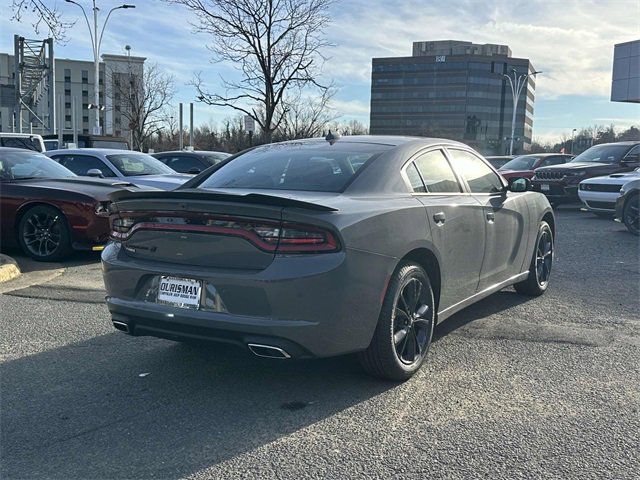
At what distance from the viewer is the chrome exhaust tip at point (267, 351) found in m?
3.20

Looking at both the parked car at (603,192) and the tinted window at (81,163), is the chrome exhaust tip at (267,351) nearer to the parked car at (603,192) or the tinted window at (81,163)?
the tinted window at (81,163)

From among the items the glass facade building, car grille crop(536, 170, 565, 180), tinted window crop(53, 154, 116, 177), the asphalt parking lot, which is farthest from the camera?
Answer: the glass facade building

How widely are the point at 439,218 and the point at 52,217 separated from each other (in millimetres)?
5794

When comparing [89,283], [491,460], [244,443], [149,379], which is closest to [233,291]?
[244,443]

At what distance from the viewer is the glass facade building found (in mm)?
109412

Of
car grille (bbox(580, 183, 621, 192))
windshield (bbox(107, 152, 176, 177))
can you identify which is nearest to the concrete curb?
windshield (bbox(107, 152, 176, 177))

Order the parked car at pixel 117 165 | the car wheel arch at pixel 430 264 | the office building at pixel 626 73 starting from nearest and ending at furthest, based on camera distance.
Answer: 1. the car wheel arch at pixel 430 264
2. the parked car at pixel 117 165
3. the office building at pixel 626 73

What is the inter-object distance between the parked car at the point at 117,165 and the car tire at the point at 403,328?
24.0 feet

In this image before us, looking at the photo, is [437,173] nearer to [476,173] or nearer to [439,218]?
[439,218]

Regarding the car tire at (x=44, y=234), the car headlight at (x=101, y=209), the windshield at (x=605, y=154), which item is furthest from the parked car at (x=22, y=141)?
the windshield at (x=605, y=154)

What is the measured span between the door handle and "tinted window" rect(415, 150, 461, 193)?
0.24 metres

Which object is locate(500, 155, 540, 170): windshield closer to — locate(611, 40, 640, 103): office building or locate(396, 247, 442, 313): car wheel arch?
locate(396, 247, 442, 313): car wheel arch

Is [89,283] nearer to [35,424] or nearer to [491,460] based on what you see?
[35,424]

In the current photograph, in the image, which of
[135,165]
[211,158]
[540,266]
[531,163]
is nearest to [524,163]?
[531,163]
